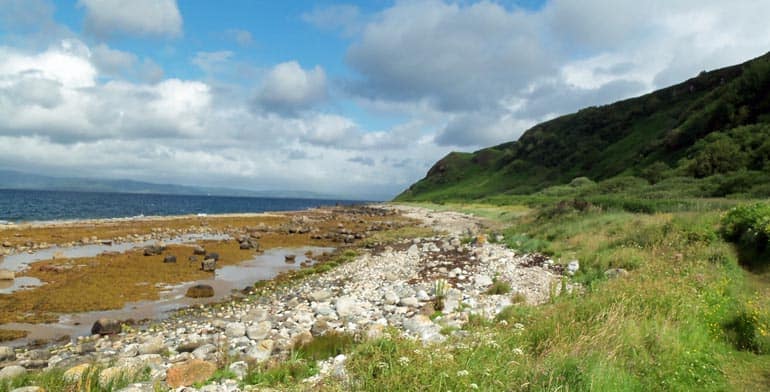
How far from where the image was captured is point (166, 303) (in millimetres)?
15383

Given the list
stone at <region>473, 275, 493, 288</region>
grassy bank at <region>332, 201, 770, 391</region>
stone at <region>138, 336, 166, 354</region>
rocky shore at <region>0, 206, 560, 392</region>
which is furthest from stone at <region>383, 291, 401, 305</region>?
stone at <region>138, 336, 166, 354</region>

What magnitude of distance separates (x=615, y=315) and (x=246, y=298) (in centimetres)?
1291

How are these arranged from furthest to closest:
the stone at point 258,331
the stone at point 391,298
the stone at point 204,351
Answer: the stone at point 391,298, the stone at point 258,331, the stone at point 204,351

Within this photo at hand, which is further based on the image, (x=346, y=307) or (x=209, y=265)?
(x=209, y=265)

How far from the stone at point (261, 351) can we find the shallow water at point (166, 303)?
690 cm

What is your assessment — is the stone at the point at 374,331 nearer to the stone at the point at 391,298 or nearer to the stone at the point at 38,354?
the stone at the point at 391,298

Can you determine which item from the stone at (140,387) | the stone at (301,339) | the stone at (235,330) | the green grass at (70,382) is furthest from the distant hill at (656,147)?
the green grass at (70,382)

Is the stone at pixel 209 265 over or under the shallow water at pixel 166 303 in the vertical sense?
over

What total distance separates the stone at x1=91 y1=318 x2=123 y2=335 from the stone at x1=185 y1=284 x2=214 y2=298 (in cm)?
448

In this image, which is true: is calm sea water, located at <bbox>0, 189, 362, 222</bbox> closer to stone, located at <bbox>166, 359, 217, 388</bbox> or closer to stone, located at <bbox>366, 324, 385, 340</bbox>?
stone, located at <bbox>166, 359, 217, 388</bbox>

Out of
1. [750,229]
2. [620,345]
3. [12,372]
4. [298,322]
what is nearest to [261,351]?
[298,322]

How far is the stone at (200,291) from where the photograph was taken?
16422 mm

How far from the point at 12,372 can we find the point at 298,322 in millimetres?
5774

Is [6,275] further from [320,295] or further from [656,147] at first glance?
[656,147]
